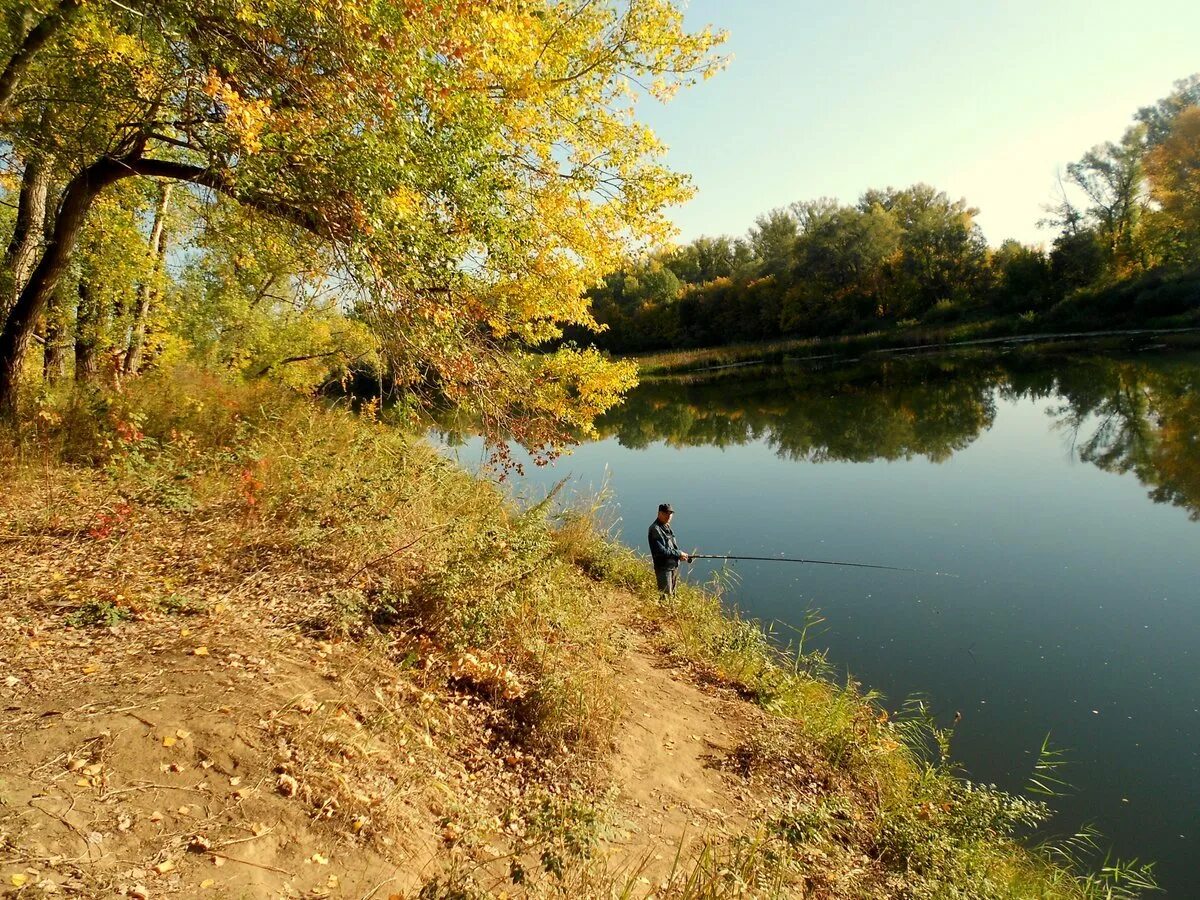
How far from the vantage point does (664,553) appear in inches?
343

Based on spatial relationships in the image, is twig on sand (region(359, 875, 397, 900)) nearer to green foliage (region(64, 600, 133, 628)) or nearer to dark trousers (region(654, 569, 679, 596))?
green foliage (region(64, 600, 133, 628))

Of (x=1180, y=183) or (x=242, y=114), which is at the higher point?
(x=1180, y=183)

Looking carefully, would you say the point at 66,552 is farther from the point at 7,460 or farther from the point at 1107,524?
the point at 1107,524

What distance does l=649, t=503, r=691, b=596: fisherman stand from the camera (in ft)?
28.7

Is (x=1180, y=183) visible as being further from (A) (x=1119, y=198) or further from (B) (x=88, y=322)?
(B) (x=88, y=322)

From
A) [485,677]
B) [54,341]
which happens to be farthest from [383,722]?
[54,341]

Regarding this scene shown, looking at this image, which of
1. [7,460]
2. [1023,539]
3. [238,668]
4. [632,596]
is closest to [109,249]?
[7,460]

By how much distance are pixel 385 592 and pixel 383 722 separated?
1.50 metres

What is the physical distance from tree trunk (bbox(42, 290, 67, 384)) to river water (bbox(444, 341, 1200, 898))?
8478mm

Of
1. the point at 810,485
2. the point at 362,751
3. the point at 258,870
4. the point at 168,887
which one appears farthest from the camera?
the point at 810,485

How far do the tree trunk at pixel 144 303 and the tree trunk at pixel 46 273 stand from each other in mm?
4242

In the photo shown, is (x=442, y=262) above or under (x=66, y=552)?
above

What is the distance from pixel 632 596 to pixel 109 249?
1066cm

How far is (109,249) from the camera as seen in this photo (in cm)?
995
